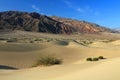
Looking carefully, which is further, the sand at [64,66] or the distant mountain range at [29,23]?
the distant mountain range at [29,23]

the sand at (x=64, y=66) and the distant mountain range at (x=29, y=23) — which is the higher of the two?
the distant mountain range at (x=29, y=23)

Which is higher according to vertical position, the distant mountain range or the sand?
the distant mountain range

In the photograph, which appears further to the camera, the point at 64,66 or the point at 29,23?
the point at 29,23

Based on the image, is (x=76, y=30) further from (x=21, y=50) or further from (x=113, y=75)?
(x=113, y=75)

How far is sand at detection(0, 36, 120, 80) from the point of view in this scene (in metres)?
10.2

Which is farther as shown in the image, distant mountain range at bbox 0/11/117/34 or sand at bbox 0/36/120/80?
distant mountain range at bbox 0/11/117/34

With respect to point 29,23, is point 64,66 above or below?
below

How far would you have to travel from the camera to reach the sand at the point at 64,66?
33.5ft

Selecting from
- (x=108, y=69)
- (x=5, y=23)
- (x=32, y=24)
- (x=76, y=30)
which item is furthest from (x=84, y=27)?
(x=108, y=69)

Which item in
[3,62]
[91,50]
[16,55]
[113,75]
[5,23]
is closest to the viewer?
[113,75]

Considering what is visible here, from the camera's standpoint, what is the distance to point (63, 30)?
127688 mm

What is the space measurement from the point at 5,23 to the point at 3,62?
310 ft

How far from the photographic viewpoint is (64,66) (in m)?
15.8

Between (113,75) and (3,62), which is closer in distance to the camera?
(113,75)
